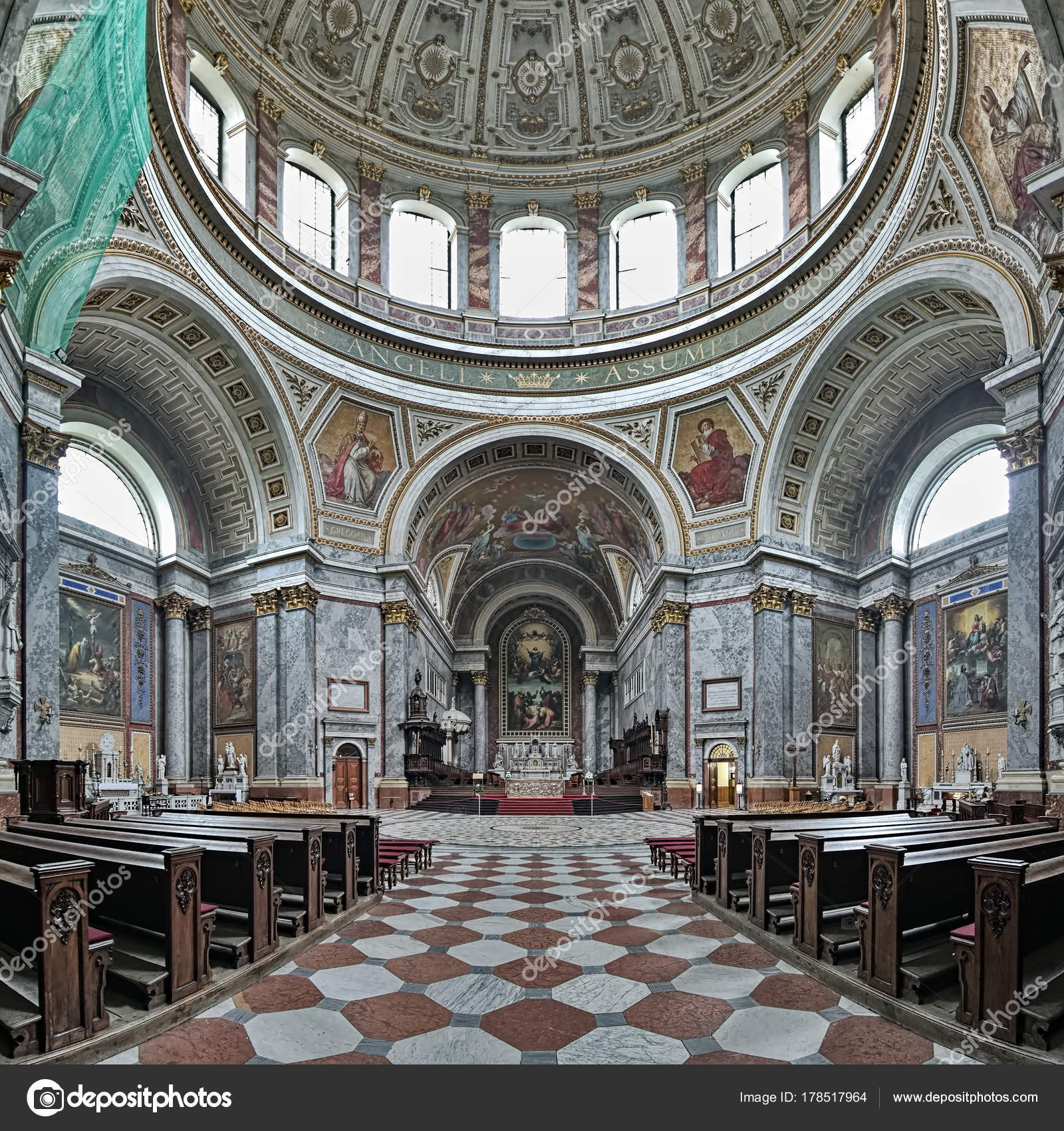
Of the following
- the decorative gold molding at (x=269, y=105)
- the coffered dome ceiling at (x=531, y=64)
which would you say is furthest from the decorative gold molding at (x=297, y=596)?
the coffered dome ceiling at (x=531, y=64)

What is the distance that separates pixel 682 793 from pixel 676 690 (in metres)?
3.00

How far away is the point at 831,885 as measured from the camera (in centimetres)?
613

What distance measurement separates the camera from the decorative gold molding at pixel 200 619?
78.4 ft

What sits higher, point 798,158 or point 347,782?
point 798,158

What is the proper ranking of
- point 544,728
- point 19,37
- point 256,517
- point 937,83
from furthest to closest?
point 544,728 → point 256,517 → point 937,83 → point 19,37

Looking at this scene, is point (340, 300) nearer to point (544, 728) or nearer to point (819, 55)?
point (819, 55)

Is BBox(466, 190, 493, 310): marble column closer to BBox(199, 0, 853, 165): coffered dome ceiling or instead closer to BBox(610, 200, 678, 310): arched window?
BBox(199, 0, 853, 165): coffered dome ceiling

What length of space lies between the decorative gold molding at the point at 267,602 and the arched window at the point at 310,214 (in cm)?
999

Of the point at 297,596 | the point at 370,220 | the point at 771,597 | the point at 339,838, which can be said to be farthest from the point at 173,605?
the point at 339,838

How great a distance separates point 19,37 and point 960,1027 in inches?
387

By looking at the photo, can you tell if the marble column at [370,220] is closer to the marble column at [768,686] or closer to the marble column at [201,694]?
the marble column at [201,694]

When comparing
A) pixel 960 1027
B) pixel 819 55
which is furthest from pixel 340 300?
pixel 960 1027

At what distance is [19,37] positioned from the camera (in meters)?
6.95
